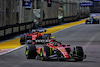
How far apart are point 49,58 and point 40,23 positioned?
109 ft

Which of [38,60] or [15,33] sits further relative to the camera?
[15,33]

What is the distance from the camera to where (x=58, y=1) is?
65.9 m

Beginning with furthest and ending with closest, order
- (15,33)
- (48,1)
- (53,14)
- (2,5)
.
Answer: (53,14) < (48,1) < (15,33) < (2,5)

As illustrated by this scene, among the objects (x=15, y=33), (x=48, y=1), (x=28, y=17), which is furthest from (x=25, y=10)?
(x=48, y=1)

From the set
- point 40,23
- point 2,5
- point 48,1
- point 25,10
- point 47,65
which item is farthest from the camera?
point 48,1

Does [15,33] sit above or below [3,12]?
below

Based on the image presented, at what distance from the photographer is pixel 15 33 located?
35.4 metres

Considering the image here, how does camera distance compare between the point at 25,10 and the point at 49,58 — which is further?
the point at 25,10

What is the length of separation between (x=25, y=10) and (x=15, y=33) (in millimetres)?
6587

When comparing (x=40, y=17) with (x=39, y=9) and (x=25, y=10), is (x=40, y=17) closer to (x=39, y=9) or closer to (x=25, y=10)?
(x=39, y=9)

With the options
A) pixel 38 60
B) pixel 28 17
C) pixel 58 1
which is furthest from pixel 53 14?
pixel 38 60

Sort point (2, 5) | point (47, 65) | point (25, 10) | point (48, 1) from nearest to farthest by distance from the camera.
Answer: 1. point (47, 65)
2. point (2, 5)
3. point (25, 10)
4. point (48, 1)

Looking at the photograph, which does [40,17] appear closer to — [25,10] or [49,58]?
[25,10]

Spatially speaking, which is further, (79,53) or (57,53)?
(57,53)
